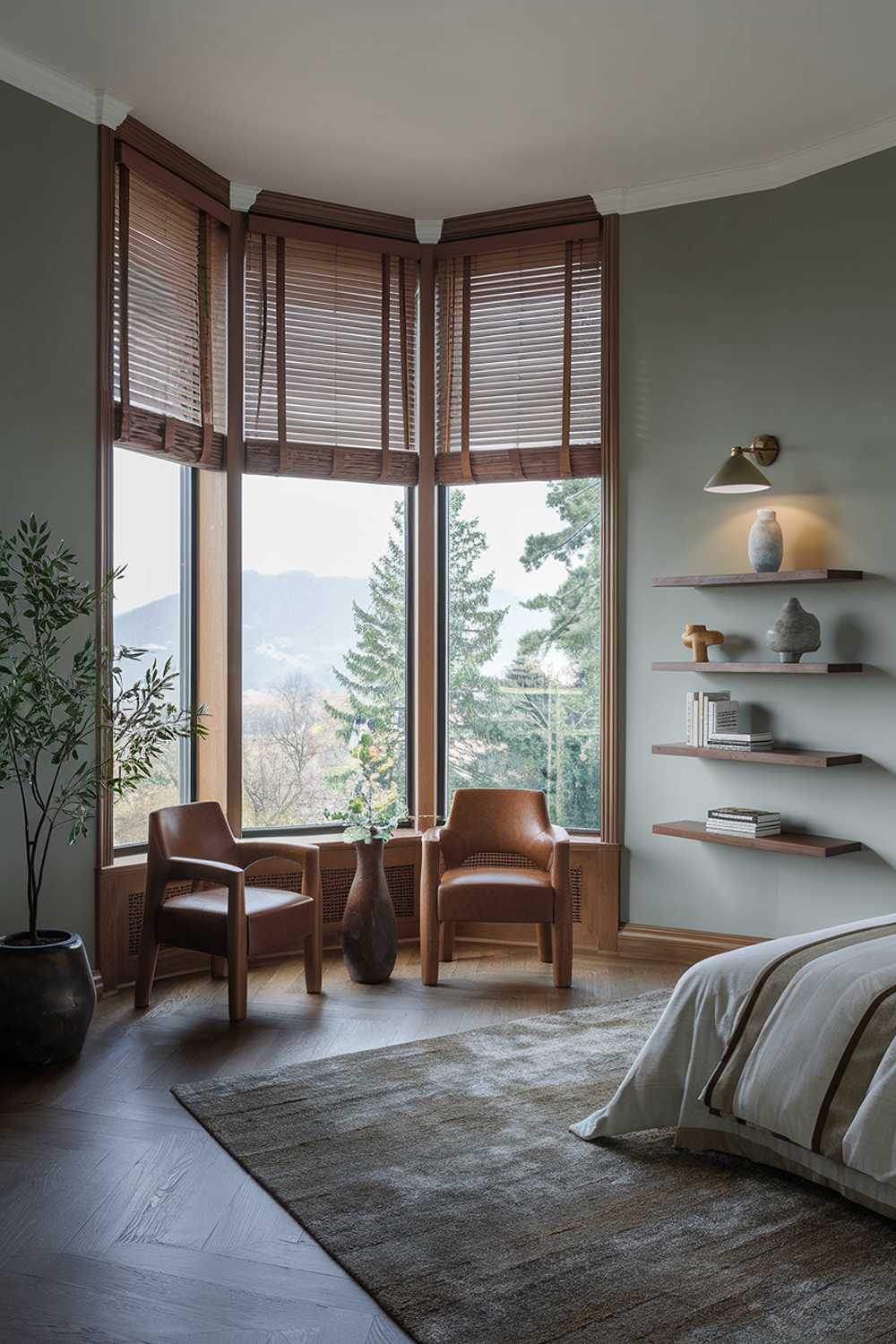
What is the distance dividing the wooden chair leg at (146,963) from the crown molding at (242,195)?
10.8 ft

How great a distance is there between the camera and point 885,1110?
263 cm

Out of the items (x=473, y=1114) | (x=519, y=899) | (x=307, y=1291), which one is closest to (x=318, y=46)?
(x=519, y=899)

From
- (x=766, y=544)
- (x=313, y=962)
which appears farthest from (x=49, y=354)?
(x=766, y=544)

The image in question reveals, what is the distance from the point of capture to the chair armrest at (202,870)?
14.2 ft

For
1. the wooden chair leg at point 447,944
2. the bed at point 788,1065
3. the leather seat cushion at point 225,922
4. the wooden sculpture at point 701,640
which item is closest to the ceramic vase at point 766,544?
the wooden sculpture at point 701,640

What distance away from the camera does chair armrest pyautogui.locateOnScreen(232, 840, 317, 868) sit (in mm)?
4863

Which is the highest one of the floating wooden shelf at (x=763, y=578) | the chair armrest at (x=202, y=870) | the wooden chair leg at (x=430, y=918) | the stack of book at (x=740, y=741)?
the floating wooden shelf at (x=763, y=578)

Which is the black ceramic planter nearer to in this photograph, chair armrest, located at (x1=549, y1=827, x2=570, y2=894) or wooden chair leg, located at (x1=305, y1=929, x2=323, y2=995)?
wooden chair leg, located at (x1=305, y1=929, x2=323, y2=995)

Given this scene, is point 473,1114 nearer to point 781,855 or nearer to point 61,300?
point 781,855

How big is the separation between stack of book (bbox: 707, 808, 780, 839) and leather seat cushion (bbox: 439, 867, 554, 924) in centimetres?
79

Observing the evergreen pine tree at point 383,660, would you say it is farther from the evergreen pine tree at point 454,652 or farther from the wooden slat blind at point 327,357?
the wooden slat blind at point 327,357

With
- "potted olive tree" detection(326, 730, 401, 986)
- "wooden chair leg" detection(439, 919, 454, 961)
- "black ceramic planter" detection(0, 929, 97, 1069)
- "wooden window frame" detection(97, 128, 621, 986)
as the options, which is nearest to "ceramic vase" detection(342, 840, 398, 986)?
"potted olive tree" detection(326, 730, 401, 986)

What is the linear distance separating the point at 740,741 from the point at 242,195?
11.2 ft

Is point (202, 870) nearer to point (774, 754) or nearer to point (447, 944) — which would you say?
point (447, 944)
